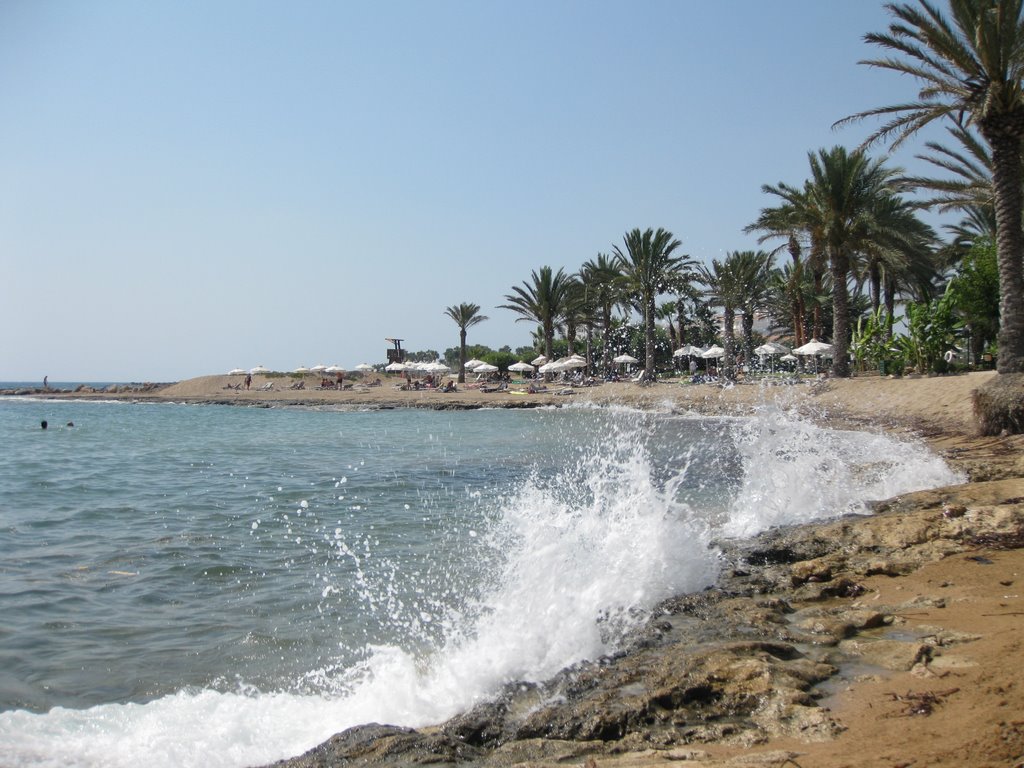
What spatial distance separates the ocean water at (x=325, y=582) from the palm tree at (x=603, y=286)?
1477 inches

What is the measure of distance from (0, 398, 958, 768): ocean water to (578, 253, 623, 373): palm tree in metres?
37.5

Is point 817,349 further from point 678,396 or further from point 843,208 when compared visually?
point 843,208

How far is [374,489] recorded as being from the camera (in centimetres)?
1499

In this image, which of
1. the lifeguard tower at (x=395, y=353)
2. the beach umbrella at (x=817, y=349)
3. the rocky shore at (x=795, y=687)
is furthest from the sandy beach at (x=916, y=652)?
the lifeguard tower at (x=395, y=353)

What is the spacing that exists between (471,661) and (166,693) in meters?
2.32

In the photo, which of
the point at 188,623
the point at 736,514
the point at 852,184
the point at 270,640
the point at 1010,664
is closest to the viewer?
the point at 1010,664

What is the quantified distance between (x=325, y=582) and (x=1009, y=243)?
18.0 m

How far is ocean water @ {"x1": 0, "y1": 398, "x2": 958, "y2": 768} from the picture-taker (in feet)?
17.2

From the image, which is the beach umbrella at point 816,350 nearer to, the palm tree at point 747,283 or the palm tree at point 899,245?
the palm tree at point 899,245

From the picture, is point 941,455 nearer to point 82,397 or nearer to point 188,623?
point 188,623

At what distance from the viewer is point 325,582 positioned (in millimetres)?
8195

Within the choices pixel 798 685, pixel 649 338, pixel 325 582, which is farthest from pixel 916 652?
pixel 649 338

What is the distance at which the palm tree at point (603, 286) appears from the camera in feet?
176

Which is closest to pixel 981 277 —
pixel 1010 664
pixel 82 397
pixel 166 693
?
pixel 1010 664
